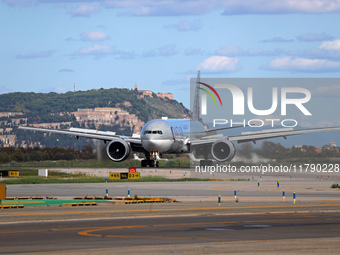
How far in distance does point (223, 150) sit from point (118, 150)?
12051mm

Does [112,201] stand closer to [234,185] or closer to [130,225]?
[130,225]

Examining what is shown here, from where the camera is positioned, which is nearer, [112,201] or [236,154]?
[112,201]

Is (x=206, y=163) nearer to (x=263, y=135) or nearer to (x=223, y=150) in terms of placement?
(x=223, y=150)

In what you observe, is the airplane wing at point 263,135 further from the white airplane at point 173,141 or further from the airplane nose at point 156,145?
the airplane nose at point 156,145

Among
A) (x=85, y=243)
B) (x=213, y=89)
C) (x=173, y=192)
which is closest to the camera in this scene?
(x=85, y=243)

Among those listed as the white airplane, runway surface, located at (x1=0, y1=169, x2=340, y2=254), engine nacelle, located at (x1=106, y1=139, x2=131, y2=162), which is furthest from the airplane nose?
runway surface, located at (x1=0, y1=169, x2=340, y2=254)

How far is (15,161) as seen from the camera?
101m

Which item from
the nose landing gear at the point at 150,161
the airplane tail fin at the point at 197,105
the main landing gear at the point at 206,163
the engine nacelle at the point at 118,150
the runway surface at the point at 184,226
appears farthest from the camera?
the airplane tail fin at the point at 197,105

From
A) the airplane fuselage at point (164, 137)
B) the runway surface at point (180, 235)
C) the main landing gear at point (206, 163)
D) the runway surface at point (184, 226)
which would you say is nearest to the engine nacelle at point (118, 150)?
the airplane fuselage at point (164, 137)

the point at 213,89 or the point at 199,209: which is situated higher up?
the point at 213,89

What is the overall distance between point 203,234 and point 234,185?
28.1 m

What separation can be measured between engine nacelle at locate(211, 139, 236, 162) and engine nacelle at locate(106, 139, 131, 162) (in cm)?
982

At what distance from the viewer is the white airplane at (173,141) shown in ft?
227

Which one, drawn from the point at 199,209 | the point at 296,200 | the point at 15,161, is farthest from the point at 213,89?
the point at 199,209
